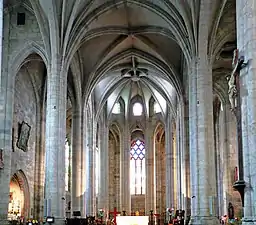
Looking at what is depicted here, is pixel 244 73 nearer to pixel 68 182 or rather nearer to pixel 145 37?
pixel 145 37

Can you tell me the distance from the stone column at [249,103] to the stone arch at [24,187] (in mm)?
21218

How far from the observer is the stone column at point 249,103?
487 inches

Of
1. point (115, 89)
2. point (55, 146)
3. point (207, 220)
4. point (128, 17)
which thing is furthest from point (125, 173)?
point (207, 220)

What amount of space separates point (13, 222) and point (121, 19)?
1469 centimetres

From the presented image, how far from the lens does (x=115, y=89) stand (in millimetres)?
46281

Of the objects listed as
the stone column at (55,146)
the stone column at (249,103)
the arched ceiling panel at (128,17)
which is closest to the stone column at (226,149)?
the arched ceiling panel at (128,17)

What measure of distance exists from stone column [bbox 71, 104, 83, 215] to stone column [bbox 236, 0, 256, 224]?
24.2 m

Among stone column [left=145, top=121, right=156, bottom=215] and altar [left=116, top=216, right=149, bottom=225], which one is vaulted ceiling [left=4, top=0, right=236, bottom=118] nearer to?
stone column [left=145, top=121, right=156, bottom=215]

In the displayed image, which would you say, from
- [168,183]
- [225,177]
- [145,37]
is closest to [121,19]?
[145,37]

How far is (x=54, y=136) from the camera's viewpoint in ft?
86.7

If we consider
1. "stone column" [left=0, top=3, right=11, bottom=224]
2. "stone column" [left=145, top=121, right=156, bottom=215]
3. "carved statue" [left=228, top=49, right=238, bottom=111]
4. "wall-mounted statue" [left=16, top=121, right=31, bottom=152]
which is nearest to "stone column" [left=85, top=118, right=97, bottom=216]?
"stone column" [left=145, top=121, right=156, bottom=215]

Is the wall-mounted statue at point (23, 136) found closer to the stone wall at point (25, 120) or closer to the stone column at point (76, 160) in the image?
the stone wall at point (25, 120)

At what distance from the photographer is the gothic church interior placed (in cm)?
2491

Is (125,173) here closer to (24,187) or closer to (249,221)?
(24,187)
